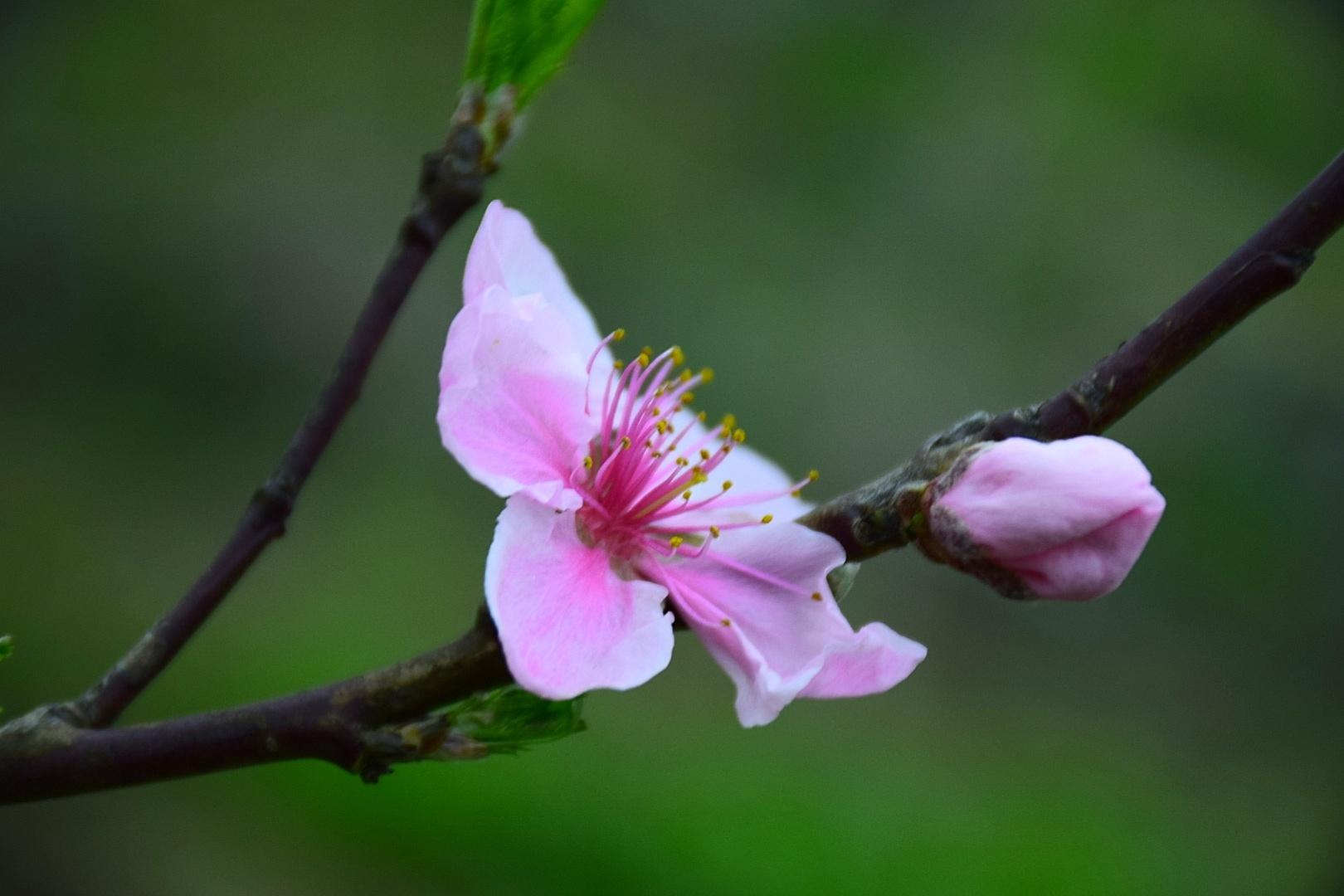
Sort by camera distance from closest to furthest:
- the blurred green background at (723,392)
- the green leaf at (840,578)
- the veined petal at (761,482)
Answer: the green leaf at (840,578), the veined petal at (761,482), the blurred green background at (723,392)

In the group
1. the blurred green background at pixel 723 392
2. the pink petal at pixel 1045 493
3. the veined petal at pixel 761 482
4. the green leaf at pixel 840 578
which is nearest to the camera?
the pink petal at pixel 1045 493

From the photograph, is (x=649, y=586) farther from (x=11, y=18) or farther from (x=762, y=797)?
(x=11, y=18)

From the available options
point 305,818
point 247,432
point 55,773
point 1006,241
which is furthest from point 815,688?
point 1006,241

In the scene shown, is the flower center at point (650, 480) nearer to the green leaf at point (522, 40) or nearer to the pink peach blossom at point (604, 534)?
the pink peach blossom at point (604, 534)

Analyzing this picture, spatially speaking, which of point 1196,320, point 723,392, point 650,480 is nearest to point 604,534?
point 650,480

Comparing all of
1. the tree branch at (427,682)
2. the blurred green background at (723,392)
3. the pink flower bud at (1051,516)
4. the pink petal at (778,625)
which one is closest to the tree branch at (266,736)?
the tree branch at (427,682)

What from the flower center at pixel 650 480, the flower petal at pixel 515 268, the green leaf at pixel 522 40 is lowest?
the flower center at pixel 650 480

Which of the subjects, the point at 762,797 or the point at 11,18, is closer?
the point at 762,797
